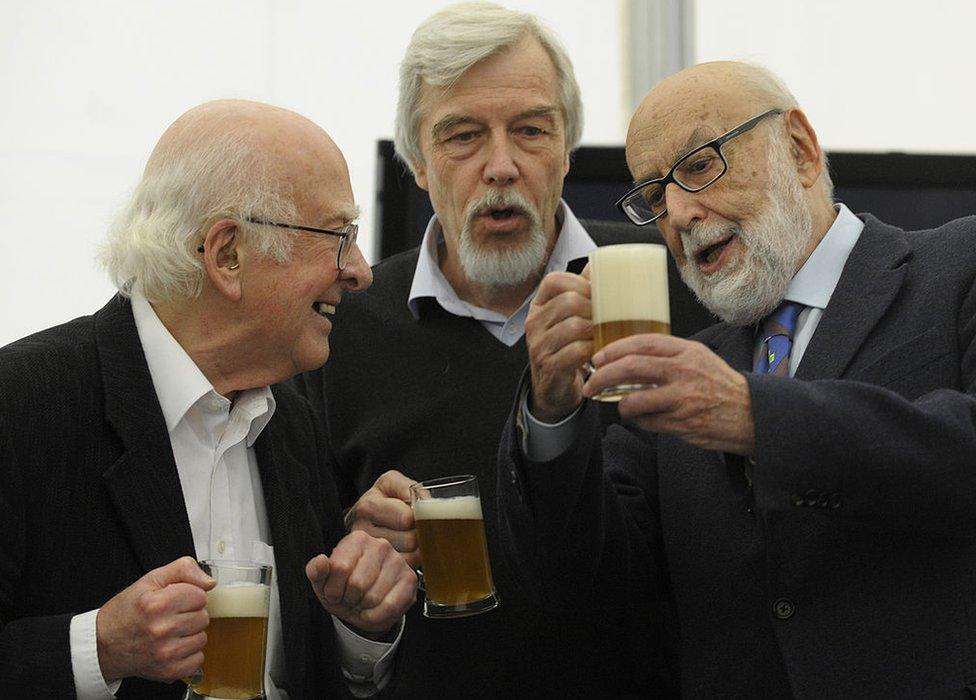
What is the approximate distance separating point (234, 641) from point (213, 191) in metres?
0.92

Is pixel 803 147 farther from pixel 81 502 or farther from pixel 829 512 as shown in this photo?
pixel 81 502

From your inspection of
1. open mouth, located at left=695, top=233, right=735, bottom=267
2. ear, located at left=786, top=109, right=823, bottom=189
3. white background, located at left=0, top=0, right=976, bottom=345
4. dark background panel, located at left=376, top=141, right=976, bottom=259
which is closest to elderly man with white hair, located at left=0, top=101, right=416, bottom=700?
open mouth, located at left=695, top=233, right=735, bottom=267

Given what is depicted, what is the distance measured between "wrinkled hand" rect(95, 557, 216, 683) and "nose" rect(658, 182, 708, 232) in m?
1.20

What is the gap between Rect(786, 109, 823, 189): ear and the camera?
2.63m

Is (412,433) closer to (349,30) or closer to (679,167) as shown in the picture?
(679,167)

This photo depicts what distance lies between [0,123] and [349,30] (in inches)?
60.9

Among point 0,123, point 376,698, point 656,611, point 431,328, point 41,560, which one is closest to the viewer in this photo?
point 41,560

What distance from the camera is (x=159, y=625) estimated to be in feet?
6.12

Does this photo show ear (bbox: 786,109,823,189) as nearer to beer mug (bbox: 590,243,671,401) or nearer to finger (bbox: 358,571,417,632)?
beer mug (bbox: 590,243,671,401)

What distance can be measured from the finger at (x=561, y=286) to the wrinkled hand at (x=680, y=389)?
6.4 inches

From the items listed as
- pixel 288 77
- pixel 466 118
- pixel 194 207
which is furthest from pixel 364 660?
pixel 288 77

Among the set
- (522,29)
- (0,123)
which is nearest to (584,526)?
(522,29)

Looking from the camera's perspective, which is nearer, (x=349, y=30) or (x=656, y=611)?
(x=656, y=611)

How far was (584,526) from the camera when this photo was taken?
2.34 m
